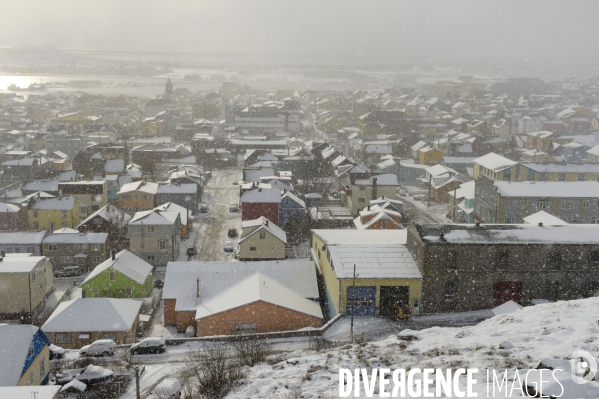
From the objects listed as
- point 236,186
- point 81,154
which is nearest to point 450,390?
point 236,186

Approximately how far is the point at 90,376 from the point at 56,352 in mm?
3162

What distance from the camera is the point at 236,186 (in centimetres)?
3941

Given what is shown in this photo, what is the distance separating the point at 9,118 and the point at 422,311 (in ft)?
→ 224

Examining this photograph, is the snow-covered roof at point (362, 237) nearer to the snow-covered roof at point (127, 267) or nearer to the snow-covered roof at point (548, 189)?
the snow-covered roof at point (127, 267)

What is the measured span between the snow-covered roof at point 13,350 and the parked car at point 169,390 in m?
3.50

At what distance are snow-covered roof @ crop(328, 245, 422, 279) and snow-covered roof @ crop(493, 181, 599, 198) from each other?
32.1 ft

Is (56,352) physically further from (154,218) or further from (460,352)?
(460,352)

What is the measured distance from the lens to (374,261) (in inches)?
683

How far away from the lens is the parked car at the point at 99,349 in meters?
15.5

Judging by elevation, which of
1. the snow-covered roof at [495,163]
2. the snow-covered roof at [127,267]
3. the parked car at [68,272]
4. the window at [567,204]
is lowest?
the parked car at [68,272]

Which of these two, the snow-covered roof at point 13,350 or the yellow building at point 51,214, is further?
the yellow building at point 51,214

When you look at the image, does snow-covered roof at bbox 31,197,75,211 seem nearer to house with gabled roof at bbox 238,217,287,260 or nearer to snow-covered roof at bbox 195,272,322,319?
house with gabled roof at bbox 238,217,287,260

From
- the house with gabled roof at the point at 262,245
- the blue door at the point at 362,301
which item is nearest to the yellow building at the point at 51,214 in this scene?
the house with gabled roof at the point at 262,245

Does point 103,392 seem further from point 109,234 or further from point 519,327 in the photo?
point 109,234
